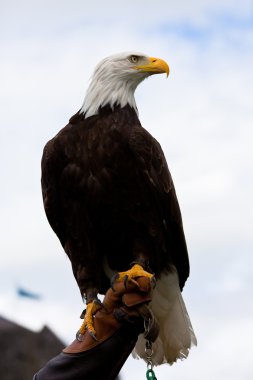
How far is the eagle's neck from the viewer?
692cm

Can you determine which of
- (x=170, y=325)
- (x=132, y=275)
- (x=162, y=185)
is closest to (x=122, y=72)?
(x=162, y=185)

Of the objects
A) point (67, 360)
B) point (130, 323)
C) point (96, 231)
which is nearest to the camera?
point (67, 360)

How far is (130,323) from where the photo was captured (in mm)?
5875

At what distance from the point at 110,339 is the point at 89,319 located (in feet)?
1.38

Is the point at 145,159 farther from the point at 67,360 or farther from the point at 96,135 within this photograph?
the point at 67,360

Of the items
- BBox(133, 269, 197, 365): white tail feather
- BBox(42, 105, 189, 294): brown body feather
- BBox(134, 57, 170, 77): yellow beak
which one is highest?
BBox(134, 57, 170, 77): yellow beak

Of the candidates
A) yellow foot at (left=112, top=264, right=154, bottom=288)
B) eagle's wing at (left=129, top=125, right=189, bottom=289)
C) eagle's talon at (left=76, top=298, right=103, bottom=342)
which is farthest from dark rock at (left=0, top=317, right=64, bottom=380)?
yellow foot at (left=112, top=264, right=154, bottom=288)

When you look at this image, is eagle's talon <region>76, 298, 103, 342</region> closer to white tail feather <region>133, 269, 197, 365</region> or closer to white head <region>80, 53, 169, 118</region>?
white tail feather <region>133, 269, 197, 365</region>

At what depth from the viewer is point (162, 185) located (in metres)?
6.80

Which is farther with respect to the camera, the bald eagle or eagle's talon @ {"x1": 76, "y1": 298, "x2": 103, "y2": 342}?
the bald eagle

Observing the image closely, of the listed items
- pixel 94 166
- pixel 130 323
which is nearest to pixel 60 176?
pixel 94 166

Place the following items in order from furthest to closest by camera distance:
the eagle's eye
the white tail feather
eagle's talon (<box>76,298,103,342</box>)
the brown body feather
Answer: the white tail feather → the eagle's eye → the brown body feather → eagle's talon (<box>76,298,103,342</box>)

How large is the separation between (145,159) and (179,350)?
1304 millimetres

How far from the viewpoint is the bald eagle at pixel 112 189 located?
21.9 ft
